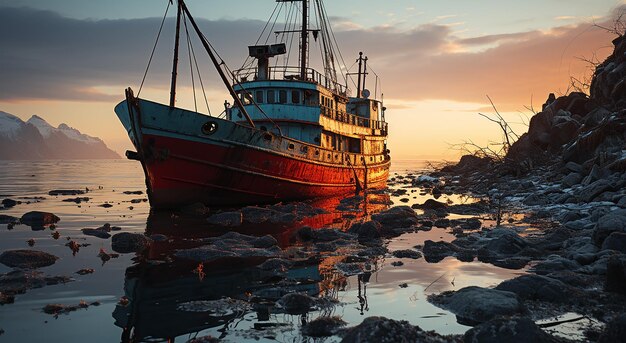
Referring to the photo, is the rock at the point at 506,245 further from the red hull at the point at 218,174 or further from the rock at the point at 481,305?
the red hull at the point at 218,174

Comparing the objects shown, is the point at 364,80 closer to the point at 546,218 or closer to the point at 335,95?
the point at 335,95

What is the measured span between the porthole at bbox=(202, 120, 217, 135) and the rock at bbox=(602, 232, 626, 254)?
1390 cm

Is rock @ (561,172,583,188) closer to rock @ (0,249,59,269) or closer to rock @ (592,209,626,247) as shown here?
rock @ (592,209,626,247)

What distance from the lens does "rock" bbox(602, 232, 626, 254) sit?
915 centimetres

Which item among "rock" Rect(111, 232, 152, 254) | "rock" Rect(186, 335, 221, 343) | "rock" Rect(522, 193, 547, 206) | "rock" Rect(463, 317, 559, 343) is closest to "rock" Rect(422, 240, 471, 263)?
"rock" Rect(463, 317, 559, 343)

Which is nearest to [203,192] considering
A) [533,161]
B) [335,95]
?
[335,95]

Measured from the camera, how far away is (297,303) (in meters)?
6.88

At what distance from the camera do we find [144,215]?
1898 centimetres

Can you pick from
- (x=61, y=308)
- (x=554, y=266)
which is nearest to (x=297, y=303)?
(x=61, y=308)

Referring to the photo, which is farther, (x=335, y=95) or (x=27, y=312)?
(x=335, y=95)

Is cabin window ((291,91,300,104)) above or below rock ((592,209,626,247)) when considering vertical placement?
above

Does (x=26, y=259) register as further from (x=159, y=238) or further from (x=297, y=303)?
(x=297, y=303)

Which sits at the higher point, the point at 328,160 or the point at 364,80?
the point at 364,80

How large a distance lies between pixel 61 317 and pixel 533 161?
3047cm
